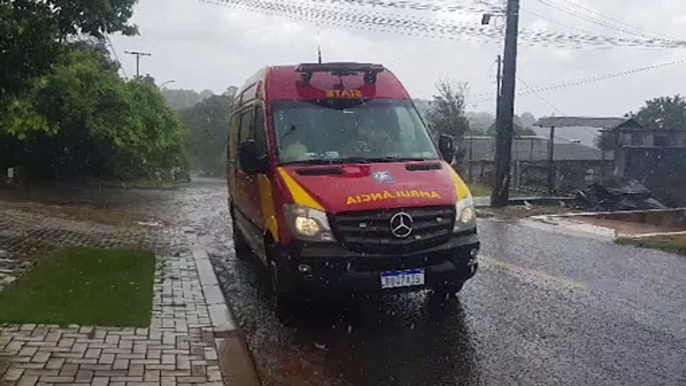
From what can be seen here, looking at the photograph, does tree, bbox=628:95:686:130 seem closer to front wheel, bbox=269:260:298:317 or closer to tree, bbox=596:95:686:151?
tree, bbox=596:95:686:151

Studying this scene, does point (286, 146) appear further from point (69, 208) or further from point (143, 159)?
point (143, 159)

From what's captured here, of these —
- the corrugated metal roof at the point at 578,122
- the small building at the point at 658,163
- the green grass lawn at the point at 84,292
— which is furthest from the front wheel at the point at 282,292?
the corrugated metal roof at the point at 578,122

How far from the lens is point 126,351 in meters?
5.75

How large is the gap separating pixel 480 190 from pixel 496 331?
2261 cm

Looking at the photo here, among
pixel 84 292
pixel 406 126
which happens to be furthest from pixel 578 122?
pixel 84 292

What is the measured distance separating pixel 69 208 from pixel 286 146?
38.3 feet

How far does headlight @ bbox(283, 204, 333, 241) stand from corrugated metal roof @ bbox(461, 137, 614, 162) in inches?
1069

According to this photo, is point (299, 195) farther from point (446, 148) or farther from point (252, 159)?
point (446, 148)

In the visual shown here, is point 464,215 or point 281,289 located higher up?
point 464,215

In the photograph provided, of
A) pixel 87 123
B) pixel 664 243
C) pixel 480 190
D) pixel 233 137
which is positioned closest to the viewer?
pixel 233 137

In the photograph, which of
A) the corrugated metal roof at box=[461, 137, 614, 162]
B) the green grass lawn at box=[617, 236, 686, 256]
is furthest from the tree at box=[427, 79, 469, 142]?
the green grass lawn at box=[617, 236, 686, 256]

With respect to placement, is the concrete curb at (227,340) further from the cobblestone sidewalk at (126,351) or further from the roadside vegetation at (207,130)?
the roadside vegetation at (207,130)

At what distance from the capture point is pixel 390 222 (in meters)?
6.48

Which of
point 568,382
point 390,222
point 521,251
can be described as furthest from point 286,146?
point 521,251
